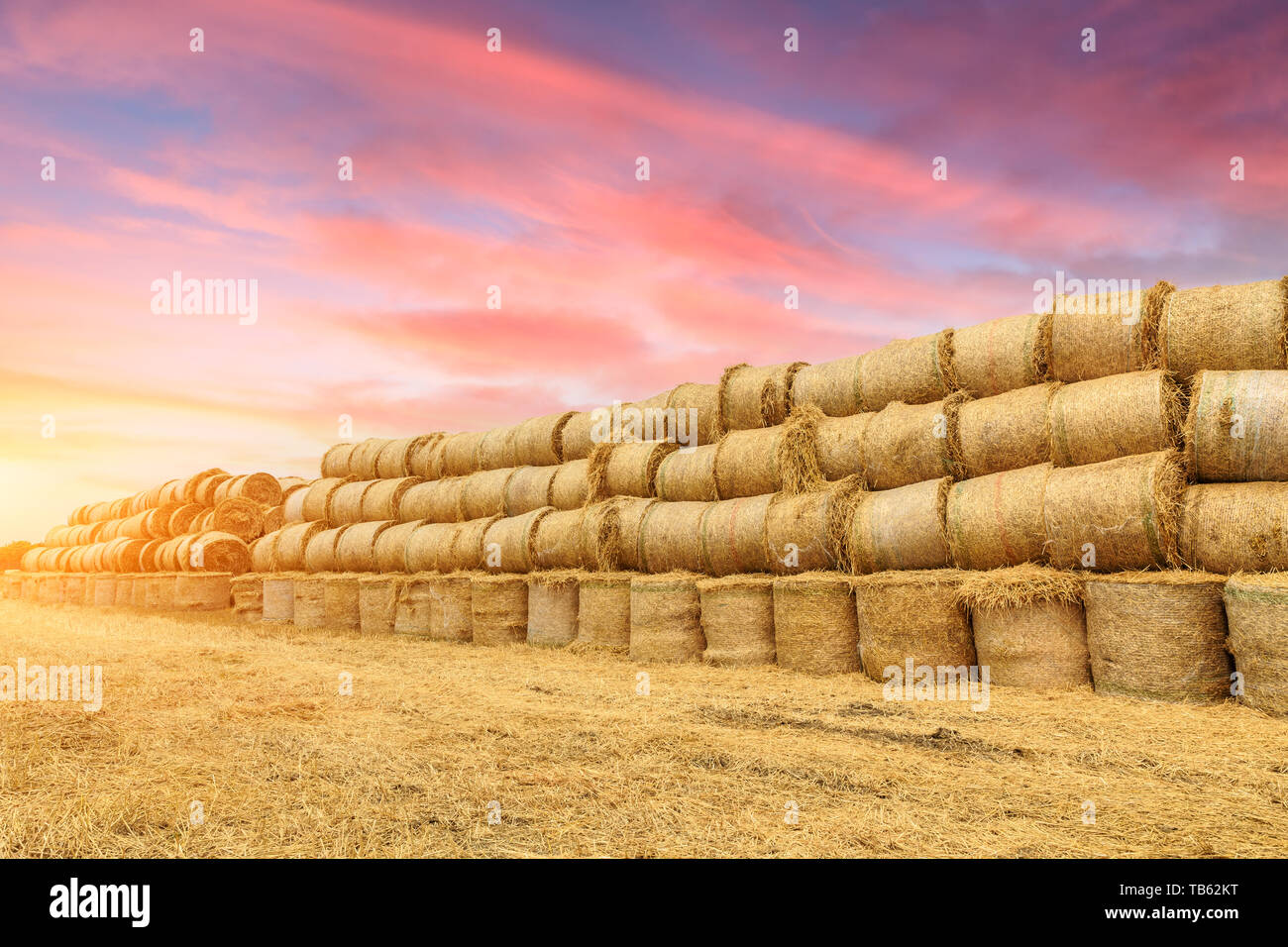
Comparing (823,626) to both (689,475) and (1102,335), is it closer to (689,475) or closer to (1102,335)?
(689,475)

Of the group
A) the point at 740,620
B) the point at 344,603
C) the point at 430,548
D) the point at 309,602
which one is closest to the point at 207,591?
the point at 309,602

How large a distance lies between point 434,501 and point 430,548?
1.53 m

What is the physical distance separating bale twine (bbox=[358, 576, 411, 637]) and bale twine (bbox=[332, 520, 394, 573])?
65cm

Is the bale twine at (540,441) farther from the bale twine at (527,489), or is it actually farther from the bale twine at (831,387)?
the bale twine at (831,387)

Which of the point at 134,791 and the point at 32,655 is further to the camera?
the point at 32,655

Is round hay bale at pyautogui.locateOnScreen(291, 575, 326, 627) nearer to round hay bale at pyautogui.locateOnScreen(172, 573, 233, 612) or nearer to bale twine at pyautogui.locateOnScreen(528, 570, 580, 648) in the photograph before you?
round hay bale at pyautogui.locateOnScreen(172, 573, 233, 612)

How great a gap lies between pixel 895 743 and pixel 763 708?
1676 mm

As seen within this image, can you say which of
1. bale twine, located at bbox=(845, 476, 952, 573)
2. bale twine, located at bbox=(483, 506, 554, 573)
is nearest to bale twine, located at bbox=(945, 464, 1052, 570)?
bale twine, located at bbox=(845, 476, 952, 573)

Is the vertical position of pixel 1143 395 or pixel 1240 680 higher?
pixel 1143 395

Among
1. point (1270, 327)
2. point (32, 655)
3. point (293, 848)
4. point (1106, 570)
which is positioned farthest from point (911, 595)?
point (32, 655)

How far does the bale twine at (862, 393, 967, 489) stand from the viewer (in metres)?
9.73

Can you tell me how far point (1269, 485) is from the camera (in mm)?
7273

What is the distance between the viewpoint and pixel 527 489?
14.7m
